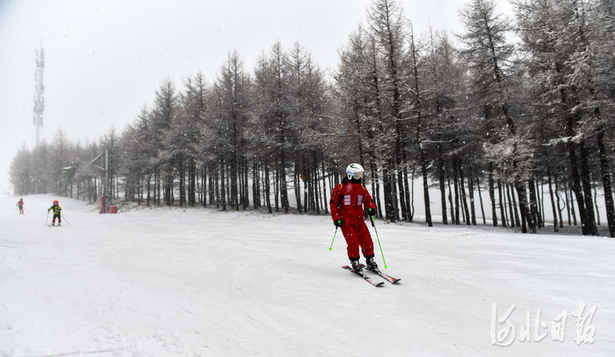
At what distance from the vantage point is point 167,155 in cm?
2605

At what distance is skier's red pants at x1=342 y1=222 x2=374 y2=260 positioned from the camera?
557cm

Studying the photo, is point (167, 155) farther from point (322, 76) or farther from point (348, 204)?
point (348, 204)

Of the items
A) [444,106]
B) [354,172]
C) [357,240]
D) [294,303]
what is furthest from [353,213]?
[444,106]

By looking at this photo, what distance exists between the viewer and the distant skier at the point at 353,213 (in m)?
5.58

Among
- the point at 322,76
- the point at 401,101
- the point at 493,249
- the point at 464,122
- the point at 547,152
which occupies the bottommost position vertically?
the point at 493,249

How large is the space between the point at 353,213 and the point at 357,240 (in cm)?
54

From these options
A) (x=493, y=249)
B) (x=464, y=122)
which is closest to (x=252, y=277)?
(x=493, y=249)

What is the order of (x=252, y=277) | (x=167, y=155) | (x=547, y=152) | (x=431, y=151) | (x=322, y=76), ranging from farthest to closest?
(x=167, y=155) < (x=322, y=76) < (x=431, y=151) < (x=547, y=152) < (x=252, y=277)

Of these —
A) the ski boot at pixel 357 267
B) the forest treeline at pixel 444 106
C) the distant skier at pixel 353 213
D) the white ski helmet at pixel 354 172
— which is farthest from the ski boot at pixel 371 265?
the forest treeline at pixel 444 106

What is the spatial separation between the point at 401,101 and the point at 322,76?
883 cm

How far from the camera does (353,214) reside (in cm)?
566
